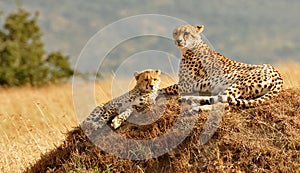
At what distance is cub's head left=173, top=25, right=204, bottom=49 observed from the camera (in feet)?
27.6

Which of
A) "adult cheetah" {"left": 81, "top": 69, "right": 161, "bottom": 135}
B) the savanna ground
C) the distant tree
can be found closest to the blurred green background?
the distant tree

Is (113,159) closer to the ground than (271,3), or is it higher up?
closer to the ground

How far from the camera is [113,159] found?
7.41 metres

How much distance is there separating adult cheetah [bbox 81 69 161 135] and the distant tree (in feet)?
49.3

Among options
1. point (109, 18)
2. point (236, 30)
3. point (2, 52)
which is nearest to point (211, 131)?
point (2, 52)

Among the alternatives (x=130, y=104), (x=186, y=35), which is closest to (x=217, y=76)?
(x=186, y=35)

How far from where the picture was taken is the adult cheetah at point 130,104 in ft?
25.7

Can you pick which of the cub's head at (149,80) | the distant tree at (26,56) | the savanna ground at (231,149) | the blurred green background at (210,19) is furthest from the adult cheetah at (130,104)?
the blurred green background at (210,19)

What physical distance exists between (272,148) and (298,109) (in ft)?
2.29

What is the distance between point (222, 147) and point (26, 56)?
1933 cm

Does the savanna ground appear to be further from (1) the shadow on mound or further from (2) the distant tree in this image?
(2) the distant tree

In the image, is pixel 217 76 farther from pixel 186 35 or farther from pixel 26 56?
pixel 26 56

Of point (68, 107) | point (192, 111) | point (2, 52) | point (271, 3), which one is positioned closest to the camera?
point (192, 111)

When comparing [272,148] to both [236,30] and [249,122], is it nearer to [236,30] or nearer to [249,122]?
[249,122]
